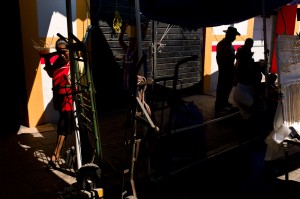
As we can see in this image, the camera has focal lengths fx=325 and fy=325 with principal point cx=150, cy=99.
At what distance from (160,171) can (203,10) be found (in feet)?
Answer: 12.3

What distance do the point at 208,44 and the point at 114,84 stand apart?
11.5 feet

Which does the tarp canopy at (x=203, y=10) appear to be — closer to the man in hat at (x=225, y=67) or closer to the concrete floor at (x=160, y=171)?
the man in hat at (x=225, y=67)

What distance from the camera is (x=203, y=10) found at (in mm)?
6441

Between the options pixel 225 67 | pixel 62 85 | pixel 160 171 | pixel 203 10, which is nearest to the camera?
pixel 160 171

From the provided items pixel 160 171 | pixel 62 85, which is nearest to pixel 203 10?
pixel 62 85

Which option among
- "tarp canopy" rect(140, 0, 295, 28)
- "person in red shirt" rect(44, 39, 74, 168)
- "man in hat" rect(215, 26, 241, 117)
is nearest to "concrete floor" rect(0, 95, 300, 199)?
"person in red shirt" rect(44, 39, 74, 168)

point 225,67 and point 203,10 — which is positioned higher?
point 203,10

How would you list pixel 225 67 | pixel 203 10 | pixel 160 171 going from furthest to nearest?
pixel 225 67 → pixel 203 10 → pixel 160 171

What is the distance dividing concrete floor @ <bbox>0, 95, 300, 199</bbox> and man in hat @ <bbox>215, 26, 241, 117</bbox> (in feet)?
4.54

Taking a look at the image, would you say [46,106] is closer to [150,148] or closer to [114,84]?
[114,84]

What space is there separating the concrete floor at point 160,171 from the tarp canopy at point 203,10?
235cm

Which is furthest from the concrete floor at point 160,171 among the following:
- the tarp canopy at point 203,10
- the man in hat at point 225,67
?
the tarp canopy at point 203,10

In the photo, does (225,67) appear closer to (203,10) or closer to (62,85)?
(203,10)

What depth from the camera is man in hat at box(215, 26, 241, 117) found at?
24.0 feet
